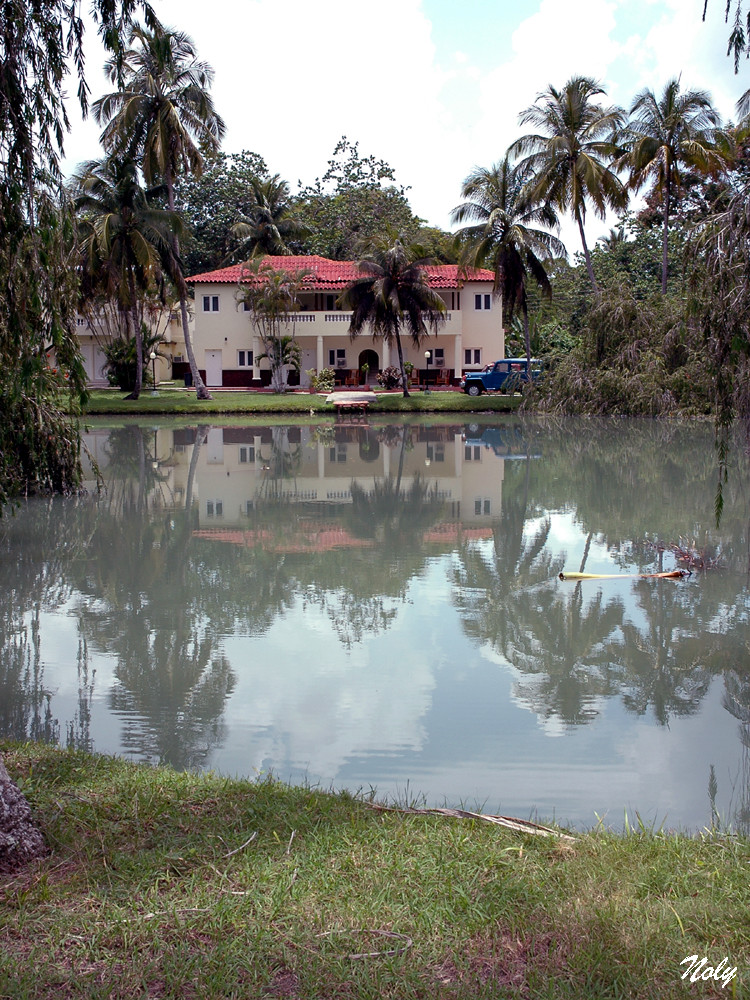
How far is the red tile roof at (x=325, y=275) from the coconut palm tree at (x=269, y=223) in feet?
16.9

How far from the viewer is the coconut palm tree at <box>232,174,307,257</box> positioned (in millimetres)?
59375

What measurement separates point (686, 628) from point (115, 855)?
23.3 feet

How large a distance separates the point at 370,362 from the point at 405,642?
48825 millimetres

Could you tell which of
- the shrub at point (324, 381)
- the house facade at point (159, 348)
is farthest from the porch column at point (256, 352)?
the house facade at point (159, 348)

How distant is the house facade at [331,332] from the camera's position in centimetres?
5384

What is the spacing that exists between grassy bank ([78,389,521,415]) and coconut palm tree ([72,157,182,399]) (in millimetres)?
4637

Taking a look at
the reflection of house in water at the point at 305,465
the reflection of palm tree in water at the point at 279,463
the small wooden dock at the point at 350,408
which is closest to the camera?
the reflection of house in water at the point at 305,465

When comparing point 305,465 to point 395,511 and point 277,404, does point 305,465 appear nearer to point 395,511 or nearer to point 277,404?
point 395,511

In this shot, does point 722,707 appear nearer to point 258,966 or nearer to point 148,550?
point 258,966

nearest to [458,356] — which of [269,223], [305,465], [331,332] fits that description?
[331,332]

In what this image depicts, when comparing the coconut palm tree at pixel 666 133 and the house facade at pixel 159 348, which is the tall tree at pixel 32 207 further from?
the house facade at pixel 159 348

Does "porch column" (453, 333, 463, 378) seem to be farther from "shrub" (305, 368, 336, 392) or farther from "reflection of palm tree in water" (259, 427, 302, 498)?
"reflection of palm tree in water" (259, 427, 302, 498)

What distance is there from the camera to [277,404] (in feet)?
150

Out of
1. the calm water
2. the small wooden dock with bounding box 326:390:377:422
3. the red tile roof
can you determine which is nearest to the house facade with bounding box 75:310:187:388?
the red tile roof
